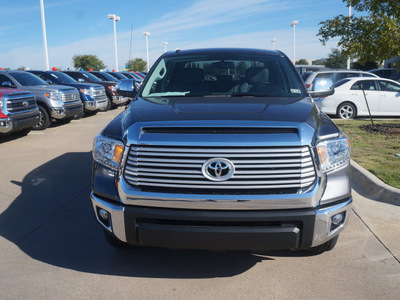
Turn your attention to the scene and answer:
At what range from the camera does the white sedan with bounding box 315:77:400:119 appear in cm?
1355

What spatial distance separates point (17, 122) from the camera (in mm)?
9797

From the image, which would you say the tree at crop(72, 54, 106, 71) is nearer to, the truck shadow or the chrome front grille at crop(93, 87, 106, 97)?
the chrome front grille at crop(93, 87, 106, 97)

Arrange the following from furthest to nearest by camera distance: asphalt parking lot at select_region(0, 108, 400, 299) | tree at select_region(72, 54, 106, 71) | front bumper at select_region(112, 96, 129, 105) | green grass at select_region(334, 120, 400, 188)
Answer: tree at select_region(72, 54, 106, 71) < front bumper at select_region(112, 96, 129, 105) < green grass at select_region(334, 120, 400, 188) < asphalt parking lot at select_region(0, 108, 400, 299)

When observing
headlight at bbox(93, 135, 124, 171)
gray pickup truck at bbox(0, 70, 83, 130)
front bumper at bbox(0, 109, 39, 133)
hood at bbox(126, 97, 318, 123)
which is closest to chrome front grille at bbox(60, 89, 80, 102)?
gray pickup truck at bbox(0, 70, 83, 130)

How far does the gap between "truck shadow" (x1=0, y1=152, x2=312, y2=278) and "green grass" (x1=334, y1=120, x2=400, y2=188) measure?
2.91 m

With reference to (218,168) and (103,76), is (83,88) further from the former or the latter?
(218,168)

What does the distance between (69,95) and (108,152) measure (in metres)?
10.5

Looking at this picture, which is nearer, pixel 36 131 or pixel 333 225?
pixel 333 225

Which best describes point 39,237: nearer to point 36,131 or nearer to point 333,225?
point 333,225

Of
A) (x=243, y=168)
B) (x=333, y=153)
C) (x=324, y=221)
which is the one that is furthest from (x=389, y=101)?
(x=243, y=168)

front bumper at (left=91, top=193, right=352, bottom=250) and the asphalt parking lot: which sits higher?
front bumper at (left=91, top=193, right=352, bottom=250)

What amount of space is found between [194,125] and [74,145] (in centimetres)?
716

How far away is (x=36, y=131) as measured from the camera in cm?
1209

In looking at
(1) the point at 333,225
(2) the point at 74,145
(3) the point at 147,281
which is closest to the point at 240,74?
(1) the point at 333,225
